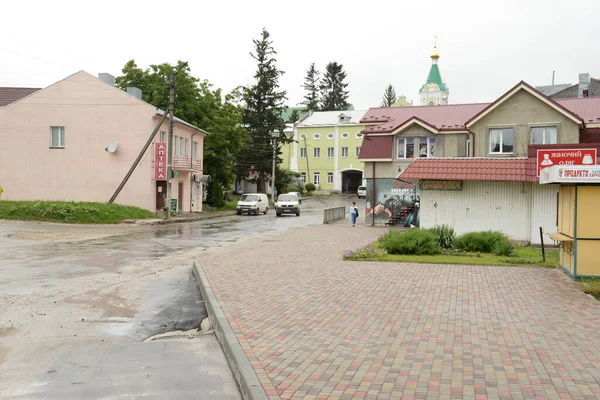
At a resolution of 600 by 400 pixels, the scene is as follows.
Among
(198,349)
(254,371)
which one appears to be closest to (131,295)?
(198,349)

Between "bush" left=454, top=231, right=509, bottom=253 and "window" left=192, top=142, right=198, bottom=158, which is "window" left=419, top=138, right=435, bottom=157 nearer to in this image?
"bush" left=454, top=231, right=509, bottom=253

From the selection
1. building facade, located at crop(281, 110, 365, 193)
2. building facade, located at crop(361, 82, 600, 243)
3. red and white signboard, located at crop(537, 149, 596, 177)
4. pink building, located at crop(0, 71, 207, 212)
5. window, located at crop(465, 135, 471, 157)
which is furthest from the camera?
building facade, located at crop(281, 110, 365, 193)

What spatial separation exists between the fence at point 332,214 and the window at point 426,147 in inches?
288

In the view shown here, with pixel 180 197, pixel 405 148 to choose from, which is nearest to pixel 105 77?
pixel 180 197

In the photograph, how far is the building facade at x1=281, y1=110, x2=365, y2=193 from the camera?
7738 centimetres

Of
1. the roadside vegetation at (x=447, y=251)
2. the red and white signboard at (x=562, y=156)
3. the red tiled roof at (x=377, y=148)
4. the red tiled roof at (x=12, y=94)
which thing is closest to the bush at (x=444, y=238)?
the roadside vegetation at (x=447, y=251)

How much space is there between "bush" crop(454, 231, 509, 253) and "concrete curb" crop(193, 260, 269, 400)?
11.2 metres

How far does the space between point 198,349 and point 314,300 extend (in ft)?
9.38

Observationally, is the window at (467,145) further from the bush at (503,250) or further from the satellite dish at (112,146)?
the satellite dish at (112,146)

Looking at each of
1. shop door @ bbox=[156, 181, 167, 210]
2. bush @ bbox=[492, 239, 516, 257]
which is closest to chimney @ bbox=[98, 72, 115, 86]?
shop door @ bbox=[156, 181, 167, 210]

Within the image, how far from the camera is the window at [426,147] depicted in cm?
3462

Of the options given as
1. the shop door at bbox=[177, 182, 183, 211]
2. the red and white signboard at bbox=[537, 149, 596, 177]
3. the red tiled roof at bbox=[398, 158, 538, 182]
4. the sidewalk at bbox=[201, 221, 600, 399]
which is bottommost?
the sidewalk at bbox=[201, 221, 600, 399]

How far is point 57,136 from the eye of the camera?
38.8m

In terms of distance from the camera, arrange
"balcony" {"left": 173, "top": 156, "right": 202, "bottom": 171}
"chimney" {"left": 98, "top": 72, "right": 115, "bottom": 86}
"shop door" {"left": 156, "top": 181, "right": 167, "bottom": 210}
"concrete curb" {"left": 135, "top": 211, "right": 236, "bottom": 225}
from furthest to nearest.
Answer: "balcony" {"left": 173, "top": 156, "right": 202, "bottom": 171}
"chimney" {"left": 98, "top": 72, "right": 115, "bottom": 86}
"shop door" {"left": 156, "top": 181, "right": 167, "bottom": 210}
"concrete curb" {"left": 135, "top": 211, "right": 236, "bottom": 225}
